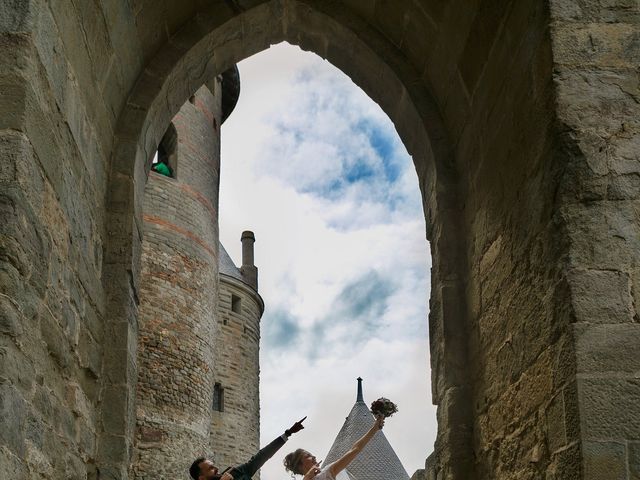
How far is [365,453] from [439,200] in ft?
81.7

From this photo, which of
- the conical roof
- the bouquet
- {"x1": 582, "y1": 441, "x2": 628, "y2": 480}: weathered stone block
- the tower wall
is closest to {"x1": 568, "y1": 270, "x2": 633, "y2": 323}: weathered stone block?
{"x1": 582, "y1": 441, "x2": 628, "y2": 480}: weathered stone block

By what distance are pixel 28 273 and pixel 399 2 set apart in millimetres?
2943

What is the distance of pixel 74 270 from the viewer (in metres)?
4.39

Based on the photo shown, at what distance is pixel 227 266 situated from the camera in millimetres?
24609

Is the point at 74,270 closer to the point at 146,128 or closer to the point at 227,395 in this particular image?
the point at 146,128

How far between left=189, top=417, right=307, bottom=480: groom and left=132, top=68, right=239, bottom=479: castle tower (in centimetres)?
1211

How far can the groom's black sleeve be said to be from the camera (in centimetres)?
509

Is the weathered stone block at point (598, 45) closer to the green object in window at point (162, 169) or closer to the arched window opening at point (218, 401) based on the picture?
the green object in window at point (162, 169)

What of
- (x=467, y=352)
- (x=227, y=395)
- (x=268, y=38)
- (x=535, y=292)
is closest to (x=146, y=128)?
(x=268, y=38)

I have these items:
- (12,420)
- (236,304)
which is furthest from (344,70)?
(236,304)

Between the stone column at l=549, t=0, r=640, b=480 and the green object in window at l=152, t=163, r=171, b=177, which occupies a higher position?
the green object in window at l=152, t=163, r=171, b=177

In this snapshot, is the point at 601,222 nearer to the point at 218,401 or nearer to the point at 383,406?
the point at 383,406

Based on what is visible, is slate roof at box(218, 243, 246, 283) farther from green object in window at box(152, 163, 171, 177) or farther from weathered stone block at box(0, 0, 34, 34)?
weathered stone block at box(0, 0, 34, 34)

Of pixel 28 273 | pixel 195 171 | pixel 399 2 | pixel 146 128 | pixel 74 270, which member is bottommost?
pixel 28 273
